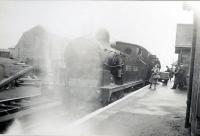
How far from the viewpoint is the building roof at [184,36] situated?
15.9 m

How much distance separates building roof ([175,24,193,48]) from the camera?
52.3 ft

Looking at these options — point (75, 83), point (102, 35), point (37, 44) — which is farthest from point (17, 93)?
point (37, 44)

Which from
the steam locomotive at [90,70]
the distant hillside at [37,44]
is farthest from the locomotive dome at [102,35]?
the distant hillside at [37,44]

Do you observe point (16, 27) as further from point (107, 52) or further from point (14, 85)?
point (14, 85)

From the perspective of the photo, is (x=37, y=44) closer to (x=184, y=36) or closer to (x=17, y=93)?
(x=17, y=93)

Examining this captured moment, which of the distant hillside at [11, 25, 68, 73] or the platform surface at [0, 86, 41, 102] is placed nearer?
the platform surface at [0, 86, 41, 102]

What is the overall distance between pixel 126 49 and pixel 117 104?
5935 millimetres

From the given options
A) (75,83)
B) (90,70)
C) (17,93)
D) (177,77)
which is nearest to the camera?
(75,83)

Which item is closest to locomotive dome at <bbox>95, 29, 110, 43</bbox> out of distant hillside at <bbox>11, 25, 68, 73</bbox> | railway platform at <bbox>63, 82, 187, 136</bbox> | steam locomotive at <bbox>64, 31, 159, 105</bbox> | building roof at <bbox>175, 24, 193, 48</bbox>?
steam locomotive at <bbox>64, 31, 159, 105</bbox>

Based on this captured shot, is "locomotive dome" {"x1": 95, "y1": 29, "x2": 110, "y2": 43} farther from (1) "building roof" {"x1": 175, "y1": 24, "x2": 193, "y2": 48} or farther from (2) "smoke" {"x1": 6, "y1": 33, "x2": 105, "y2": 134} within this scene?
(1) "building roof" {"x1": 175, "y1": 24, "x2": 193, "y2": 48}

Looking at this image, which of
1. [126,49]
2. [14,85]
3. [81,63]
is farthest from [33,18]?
[126,49]

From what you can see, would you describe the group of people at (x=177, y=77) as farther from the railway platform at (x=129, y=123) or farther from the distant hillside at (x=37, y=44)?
the railway platform at (x=129, y=123)

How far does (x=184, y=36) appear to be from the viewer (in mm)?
16812

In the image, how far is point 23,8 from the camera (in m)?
4.54
